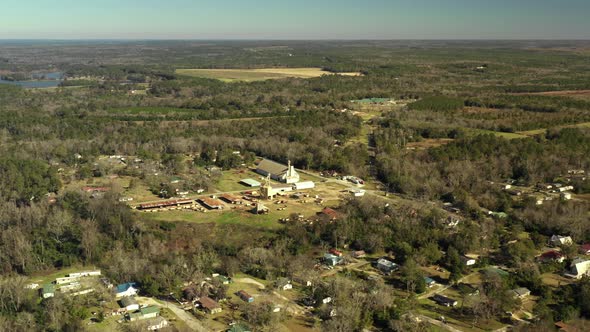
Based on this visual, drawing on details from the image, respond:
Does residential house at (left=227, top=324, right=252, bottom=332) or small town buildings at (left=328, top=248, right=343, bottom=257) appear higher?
residential house at (left=227, top=324, right=252, bottom=332)

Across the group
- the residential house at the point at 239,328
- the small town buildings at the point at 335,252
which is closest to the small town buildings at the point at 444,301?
the small town buildings at the point at 335,252

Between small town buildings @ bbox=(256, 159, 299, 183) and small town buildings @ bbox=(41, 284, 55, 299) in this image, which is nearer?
small town buildings @ bbox=(41, 284, 55, 299)

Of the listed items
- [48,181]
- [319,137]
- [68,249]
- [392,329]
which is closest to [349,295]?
[392,329]

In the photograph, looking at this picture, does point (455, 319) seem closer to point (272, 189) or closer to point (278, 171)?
point (272, 189)

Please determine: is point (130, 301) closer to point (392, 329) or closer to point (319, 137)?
point (392, 329)

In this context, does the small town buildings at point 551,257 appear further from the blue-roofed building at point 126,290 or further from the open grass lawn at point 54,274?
the open grass lawn at point 54,274

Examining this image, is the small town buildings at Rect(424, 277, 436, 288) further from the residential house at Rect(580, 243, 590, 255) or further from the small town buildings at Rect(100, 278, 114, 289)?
the small town buildings at Rect(100, 278, 114, 289)

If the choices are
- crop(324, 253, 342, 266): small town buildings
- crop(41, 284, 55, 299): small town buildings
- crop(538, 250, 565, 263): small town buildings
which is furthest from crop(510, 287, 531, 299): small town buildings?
crop(41, 284, 55, 299): small town buildings
